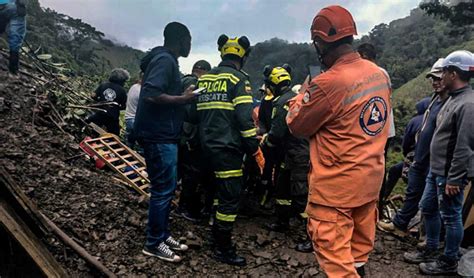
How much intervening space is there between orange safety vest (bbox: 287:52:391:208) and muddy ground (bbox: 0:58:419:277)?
1.65 metres

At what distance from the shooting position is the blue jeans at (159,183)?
139 inches

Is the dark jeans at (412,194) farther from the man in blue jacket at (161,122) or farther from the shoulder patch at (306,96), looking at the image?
the man in blue jacket at (161,122)

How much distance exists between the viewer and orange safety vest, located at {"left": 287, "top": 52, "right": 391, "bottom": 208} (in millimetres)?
2395

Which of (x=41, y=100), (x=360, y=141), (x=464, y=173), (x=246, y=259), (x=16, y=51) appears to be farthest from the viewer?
(x=16, y=51)

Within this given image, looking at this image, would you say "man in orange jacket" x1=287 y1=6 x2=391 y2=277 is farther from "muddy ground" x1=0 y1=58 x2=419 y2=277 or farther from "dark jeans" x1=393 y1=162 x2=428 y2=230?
"dark jeans" x1=393 y1=162 x2=428 y2=230

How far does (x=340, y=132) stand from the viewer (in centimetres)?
244

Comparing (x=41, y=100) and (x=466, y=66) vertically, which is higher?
(x=466, y=66)

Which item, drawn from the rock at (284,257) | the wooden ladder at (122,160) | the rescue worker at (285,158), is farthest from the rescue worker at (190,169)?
the rock at (284,257)

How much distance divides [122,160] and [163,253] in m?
2.20

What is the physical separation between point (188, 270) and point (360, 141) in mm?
2042

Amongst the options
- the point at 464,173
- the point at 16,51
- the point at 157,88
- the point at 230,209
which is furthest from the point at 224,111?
the point at 16,51

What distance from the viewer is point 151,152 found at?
3.53 meters

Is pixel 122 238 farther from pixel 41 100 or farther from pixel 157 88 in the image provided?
pixel 41 100

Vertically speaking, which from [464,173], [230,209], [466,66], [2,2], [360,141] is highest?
[2,2]
